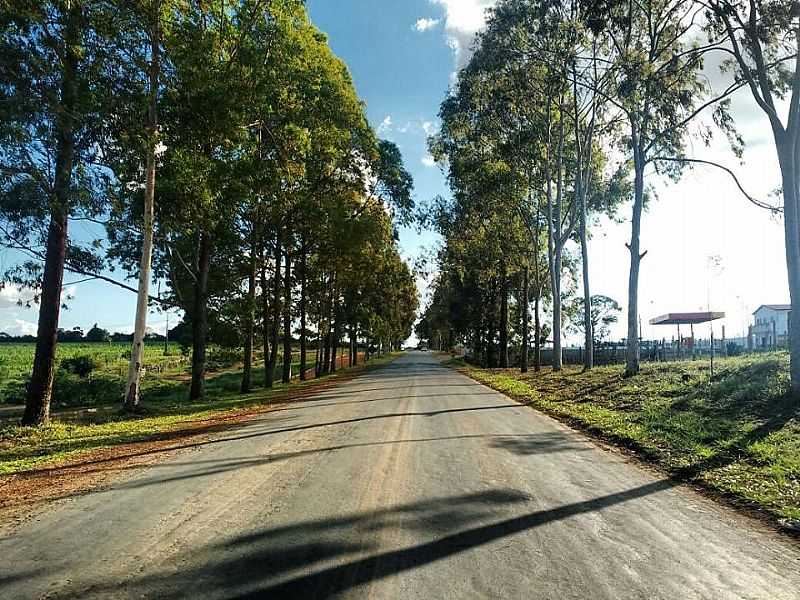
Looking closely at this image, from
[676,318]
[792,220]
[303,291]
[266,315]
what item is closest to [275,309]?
[266,315]

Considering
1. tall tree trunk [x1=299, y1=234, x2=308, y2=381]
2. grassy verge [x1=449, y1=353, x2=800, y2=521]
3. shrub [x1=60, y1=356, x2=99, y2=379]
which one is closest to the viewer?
grassy verge [x1=449, y1=353, x2=800, y2=521]

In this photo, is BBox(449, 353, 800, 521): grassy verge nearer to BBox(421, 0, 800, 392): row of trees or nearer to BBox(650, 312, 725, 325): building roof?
BBox(421, 0, 800, 392): row of trees

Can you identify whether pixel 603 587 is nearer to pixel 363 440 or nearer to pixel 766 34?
pixel 363 440

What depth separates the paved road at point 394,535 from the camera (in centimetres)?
416

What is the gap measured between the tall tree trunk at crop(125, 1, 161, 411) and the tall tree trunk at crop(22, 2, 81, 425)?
187 cm

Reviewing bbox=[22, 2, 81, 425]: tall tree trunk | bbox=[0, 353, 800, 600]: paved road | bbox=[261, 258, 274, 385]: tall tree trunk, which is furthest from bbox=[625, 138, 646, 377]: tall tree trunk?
bbox=[22, 2, 81, 425]: tall tree trunk

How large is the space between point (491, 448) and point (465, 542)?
15.1 ft

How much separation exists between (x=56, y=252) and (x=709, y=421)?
14139mm

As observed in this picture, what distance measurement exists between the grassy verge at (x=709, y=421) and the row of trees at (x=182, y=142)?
36.5 ft

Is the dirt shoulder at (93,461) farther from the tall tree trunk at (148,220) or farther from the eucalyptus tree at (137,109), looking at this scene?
the eucalyptus tree at (137,109)

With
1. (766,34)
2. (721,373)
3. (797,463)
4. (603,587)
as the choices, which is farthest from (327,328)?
(603,587)

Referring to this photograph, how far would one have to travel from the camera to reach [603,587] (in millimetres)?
4141

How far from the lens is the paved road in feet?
13.7

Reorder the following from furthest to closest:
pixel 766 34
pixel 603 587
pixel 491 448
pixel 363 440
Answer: pixel 766 34 < pixel 363 440 < pixel 491 448 < pixel 603 587
